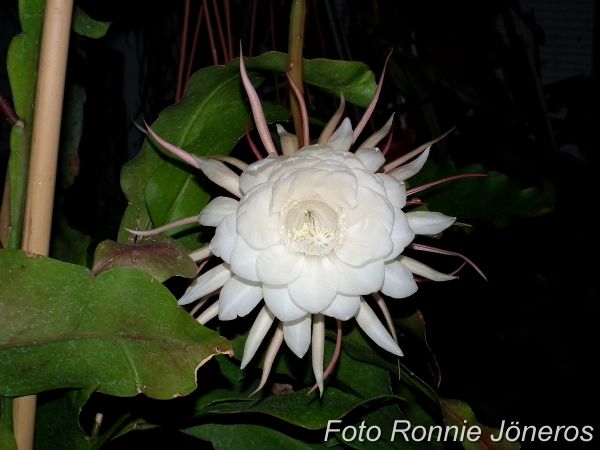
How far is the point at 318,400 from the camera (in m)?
0.57

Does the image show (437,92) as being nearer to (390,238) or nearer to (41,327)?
(390,238)

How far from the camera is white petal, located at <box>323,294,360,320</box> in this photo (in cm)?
48

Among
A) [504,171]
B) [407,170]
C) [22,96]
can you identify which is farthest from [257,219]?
[504,171]

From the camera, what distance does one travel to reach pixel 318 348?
493 millimetres

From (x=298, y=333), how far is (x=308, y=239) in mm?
83

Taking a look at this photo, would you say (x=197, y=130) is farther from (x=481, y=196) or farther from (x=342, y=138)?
(x=481, y=196)

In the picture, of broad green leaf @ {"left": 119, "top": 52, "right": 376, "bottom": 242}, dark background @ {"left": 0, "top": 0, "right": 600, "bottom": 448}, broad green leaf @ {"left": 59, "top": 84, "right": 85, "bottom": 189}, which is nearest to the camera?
broad green leaf @ {"left": 119, "top": 52, "right": 376, "bottom": 242}

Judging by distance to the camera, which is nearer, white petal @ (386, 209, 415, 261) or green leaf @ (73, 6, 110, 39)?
white petal @ (386, 209, 415, 261)

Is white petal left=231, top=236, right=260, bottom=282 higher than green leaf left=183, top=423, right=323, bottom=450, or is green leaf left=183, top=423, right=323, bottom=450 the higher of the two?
white petal left=231, top=236, right=260, bottom=282

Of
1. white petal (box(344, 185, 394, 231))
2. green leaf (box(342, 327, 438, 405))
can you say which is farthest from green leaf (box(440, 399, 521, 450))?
white petal (box(344, 185, 394, 231))

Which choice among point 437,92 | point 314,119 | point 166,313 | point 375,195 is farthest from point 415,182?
point 437,92

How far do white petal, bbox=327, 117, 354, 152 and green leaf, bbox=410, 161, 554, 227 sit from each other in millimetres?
267

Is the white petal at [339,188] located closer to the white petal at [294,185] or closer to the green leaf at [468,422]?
the white petal at [294,185]

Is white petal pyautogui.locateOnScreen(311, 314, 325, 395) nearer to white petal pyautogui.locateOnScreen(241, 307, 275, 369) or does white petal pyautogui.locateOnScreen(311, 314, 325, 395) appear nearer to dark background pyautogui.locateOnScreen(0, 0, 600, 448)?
white petal pyautogui.locateOnScreen(241, 307, 275, 369)
